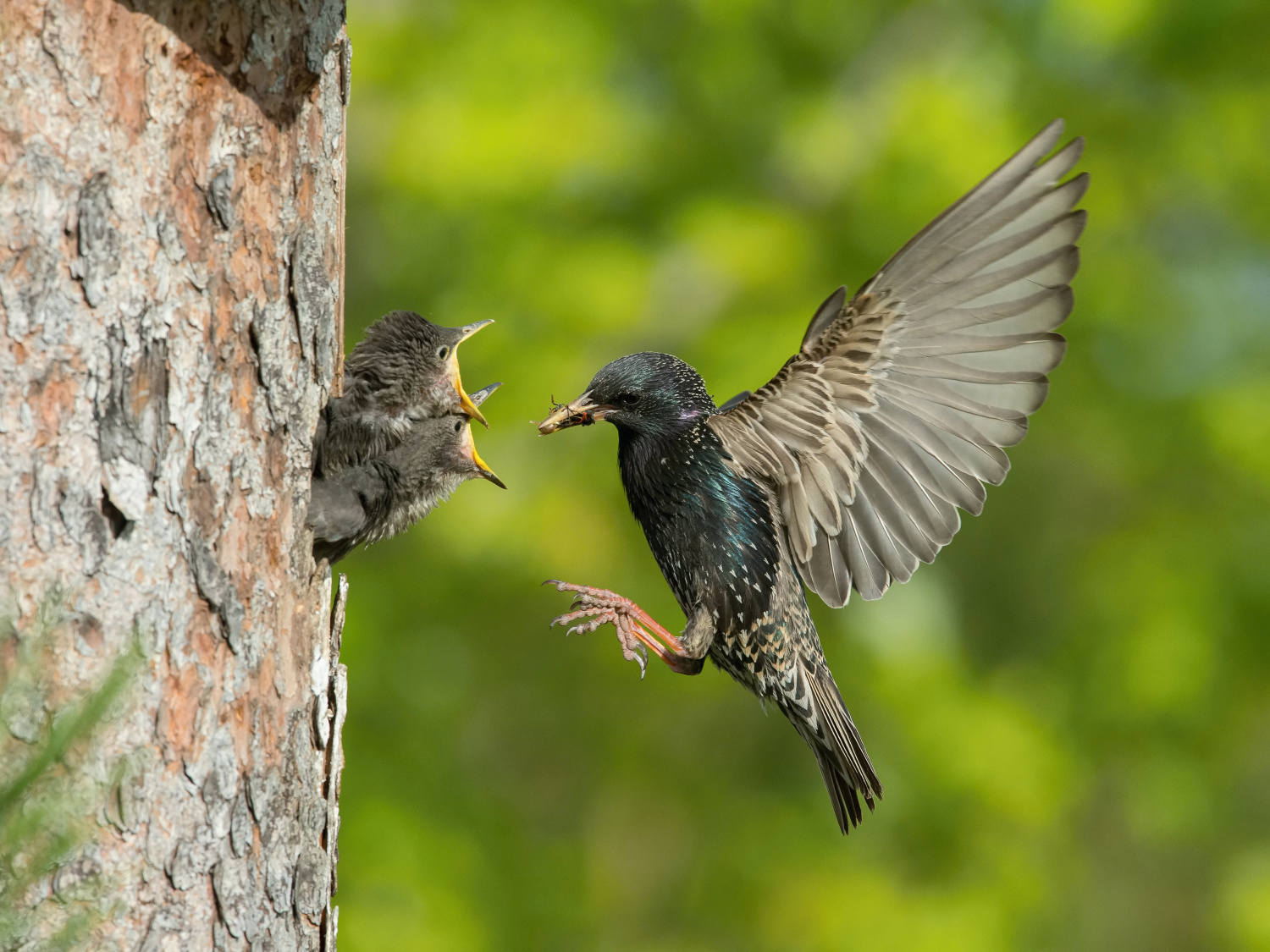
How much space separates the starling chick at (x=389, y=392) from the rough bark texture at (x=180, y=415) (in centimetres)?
7

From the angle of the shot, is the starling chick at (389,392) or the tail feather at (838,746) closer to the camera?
the starling chick at (389,392)

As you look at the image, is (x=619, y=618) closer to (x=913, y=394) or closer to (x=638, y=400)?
(x=638, y=400)

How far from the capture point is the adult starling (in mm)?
2879

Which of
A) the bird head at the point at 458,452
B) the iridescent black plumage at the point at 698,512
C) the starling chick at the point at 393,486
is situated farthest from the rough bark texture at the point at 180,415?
the iridescent black plumage at the point at 698,512

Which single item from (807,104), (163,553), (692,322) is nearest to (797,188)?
(807,104)

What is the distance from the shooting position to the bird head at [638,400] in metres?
3.11

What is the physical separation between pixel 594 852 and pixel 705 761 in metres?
0.98

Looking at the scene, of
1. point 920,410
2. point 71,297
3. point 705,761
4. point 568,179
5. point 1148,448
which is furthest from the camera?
point 705,761

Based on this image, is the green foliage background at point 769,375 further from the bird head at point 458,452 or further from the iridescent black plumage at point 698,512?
the bird head at point 458,452

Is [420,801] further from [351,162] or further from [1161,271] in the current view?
[1161,271]

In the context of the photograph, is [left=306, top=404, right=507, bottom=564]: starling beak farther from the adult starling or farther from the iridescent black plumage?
the iridescent black plumage

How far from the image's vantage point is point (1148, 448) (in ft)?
22.6

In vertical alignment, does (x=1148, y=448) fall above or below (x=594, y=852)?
above

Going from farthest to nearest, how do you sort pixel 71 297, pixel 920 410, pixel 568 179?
pixel 568 179 → pixel 920 410 → pixel 71 297
